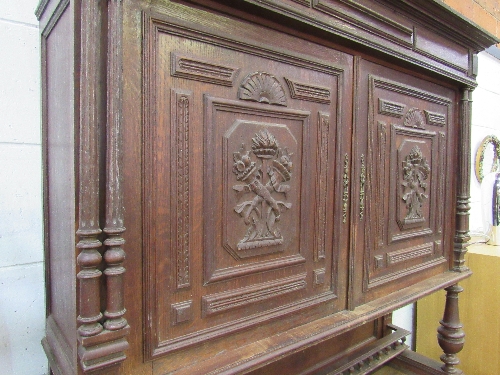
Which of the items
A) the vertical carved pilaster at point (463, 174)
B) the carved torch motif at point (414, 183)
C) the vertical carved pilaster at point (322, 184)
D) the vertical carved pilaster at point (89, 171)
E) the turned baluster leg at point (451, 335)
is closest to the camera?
the vertical carved pilaster at point (89, 171)

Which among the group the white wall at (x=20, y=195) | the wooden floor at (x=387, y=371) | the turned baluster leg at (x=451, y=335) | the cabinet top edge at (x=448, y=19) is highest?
the cabinet top edge at (x=448, y=19)

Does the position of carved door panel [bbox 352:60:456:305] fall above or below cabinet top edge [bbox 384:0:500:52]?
below

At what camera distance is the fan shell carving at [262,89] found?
754 mm

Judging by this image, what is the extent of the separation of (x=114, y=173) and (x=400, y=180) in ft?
2.77

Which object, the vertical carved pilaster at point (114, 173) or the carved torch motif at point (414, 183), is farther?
the carved torch motif at point (414, 183)

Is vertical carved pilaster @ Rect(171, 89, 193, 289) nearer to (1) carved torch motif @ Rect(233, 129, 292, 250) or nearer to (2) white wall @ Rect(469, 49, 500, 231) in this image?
(1) carved torch motif @ Rect(233, 129, 292, 250)

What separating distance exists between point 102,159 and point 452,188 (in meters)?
1.22

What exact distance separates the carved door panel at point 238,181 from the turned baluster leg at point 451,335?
0.78m

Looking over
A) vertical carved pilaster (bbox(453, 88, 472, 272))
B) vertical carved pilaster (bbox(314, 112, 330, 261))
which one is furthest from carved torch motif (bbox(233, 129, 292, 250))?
vertical carved pilaster (bbox(453, 88, 472, 272))

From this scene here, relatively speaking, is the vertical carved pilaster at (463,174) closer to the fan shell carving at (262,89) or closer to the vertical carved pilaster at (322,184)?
the vertical carved pilaster at (322,184)

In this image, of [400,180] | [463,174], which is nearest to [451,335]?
[463,174]

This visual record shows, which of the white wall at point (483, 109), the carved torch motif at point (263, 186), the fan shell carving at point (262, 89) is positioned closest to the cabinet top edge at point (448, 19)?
the fan shell carving at point (262, 89)

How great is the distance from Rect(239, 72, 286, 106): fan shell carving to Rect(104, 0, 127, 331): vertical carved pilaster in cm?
25

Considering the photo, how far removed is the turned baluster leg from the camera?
146cm
